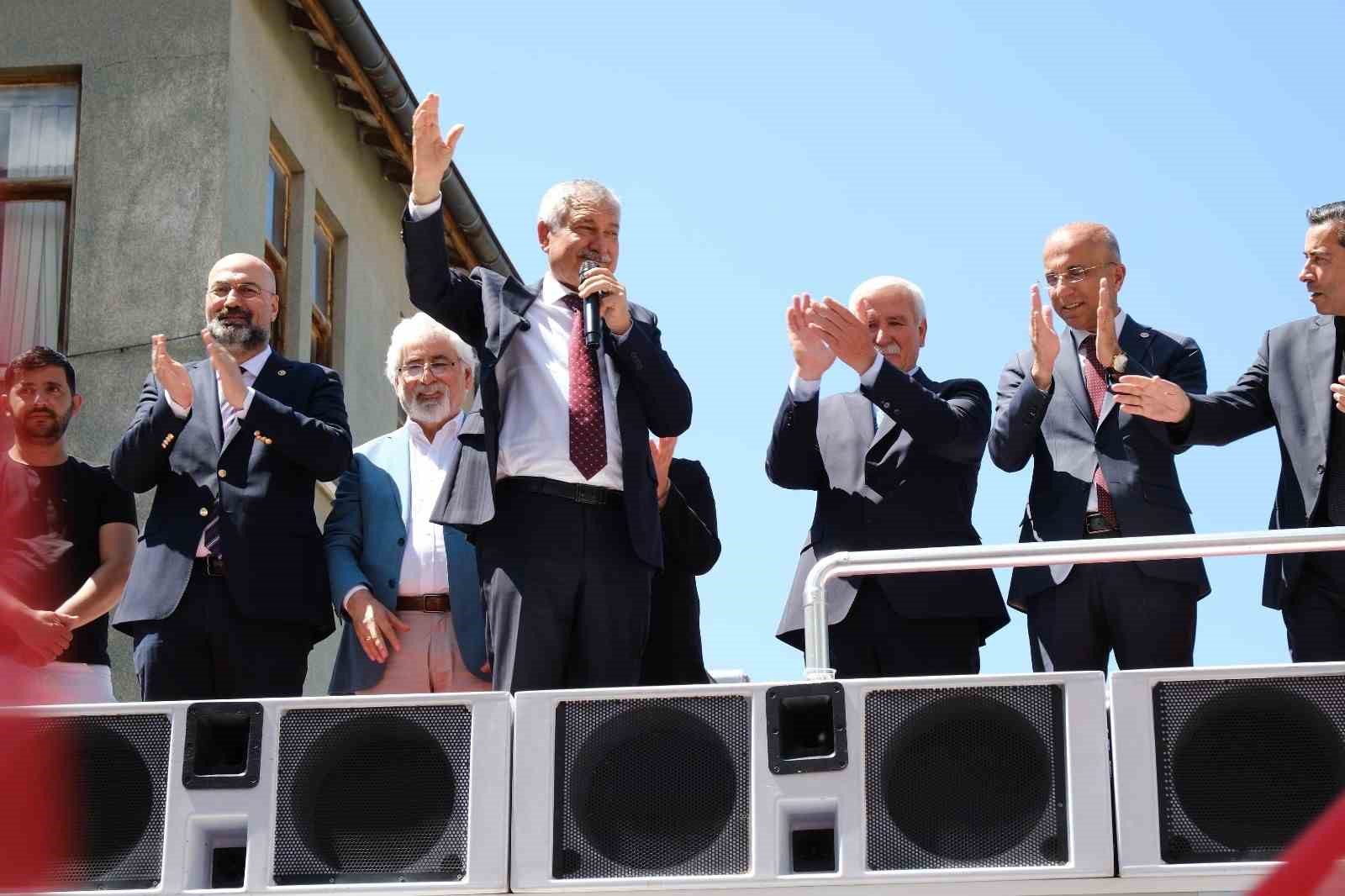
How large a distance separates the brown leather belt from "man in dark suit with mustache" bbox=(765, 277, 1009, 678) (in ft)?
3.01

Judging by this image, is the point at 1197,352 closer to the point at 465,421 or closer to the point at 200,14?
the point at 465,421

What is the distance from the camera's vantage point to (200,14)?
38.8ft

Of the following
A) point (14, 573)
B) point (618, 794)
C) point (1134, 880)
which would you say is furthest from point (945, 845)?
point (14, 573)

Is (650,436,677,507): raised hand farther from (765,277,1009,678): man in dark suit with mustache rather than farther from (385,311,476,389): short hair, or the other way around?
(385,311,476,389): short hair

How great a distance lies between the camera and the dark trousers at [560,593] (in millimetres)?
5059

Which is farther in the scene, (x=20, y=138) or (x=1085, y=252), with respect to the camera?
(x=20, y=138)

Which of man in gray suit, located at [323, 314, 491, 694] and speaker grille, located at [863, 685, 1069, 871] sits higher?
man in gray suit, located at [323, 314, 491, 694]

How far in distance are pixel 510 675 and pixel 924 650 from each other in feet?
3.71

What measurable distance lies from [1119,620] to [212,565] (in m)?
2.36

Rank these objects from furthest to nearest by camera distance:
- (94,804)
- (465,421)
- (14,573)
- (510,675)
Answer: (465,421) < (510,675) < (94,804) < (14,573)

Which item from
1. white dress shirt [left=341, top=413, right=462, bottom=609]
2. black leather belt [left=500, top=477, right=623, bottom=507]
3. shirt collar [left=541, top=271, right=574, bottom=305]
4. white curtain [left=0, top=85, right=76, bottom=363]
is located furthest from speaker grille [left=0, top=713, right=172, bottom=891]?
white curtain [left=0, top=85, right=76, bottom=363]

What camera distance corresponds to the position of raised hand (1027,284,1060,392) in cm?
556

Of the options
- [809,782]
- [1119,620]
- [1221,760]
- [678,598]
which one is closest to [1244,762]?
[1221,760]

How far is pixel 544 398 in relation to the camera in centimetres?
537
